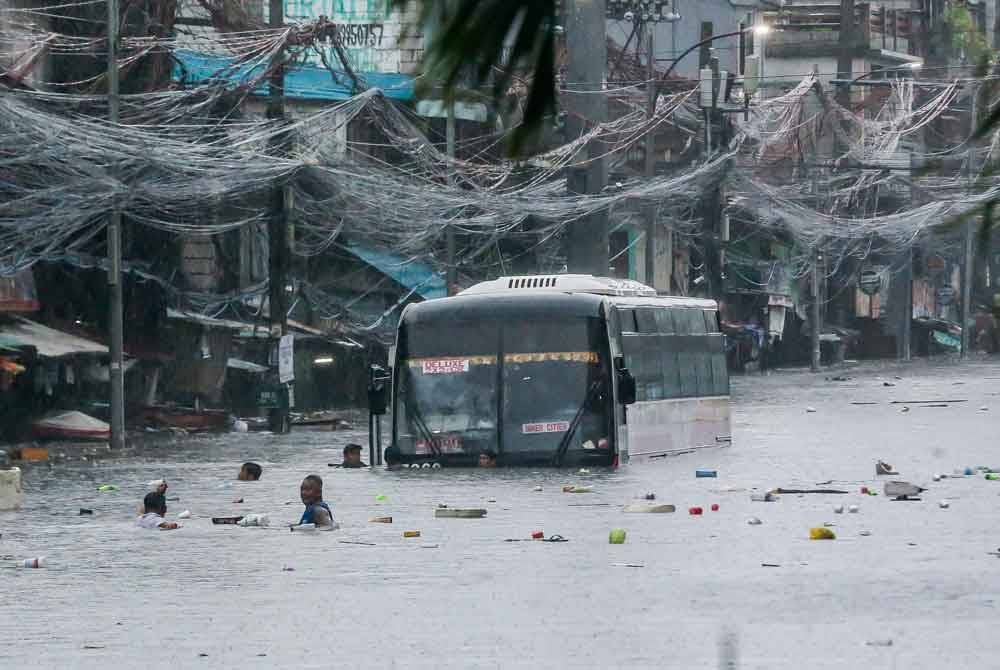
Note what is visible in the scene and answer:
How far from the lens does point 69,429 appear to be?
1293 inches

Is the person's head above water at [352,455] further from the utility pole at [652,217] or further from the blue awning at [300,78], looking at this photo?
the utility pole at [652,217]

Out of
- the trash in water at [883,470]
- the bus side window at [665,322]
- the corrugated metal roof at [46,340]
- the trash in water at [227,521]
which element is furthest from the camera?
the corrugated metal roof at [46,340]

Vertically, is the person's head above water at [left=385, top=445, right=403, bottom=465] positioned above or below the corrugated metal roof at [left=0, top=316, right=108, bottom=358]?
below

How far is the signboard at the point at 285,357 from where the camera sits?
113 ft

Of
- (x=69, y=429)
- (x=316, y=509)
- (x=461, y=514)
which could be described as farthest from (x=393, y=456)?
(x=316, y=509)

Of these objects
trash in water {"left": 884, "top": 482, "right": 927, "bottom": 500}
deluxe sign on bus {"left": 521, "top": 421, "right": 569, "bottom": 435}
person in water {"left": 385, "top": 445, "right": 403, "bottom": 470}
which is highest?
deluxe sign on bus {"left": 521, "top": 421, "right": 569, "bottom": 435}

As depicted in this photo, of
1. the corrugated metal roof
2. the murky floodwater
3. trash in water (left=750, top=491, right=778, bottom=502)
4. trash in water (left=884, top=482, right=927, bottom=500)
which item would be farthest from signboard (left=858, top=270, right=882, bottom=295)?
trash in water (left=750, top=491, right=778, bottom=502)

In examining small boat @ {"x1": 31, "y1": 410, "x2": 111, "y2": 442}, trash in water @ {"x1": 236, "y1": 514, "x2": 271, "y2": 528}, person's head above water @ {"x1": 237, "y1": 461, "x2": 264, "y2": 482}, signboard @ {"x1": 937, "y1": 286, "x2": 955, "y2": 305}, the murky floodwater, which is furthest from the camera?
signboard @ {"x1": 937, "y1": 286, "x2": 955, "y2": 305}

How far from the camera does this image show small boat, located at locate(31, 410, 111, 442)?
3275cm

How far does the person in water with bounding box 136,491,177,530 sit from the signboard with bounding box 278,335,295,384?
15889mm

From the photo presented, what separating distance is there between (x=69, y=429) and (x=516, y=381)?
9.65 meters

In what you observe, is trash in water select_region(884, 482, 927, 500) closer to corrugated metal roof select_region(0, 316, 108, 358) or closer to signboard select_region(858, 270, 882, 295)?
corrugated metal roof select_region(0, 316, 108, 358)

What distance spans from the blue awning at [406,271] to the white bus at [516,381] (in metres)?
13.8

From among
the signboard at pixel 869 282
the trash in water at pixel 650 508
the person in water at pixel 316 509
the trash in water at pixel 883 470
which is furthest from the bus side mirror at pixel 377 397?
the signboard at pixel 869 282
